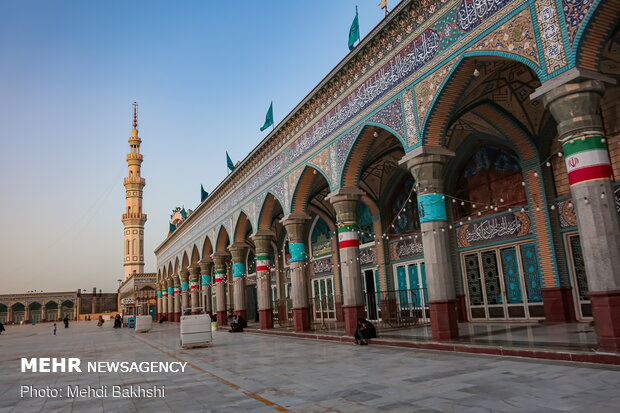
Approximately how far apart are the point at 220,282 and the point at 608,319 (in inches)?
791

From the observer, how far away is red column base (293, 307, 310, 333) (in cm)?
1537

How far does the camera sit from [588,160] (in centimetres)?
656

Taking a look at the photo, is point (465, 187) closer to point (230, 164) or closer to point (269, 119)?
point (269, 119)

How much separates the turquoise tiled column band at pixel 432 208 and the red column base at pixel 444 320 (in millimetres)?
1732

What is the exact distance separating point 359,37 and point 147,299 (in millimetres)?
47020

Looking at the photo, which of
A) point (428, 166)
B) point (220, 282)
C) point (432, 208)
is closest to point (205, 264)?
point (220, 282)

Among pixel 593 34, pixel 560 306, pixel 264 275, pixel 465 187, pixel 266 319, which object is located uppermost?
pixel 593 34

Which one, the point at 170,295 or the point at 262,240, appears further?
the point at 170,295

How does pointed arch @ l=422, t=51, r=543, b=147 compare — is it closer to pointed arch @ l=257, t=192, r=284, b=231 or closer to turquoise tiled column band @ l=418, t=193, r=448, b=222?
turquoise tiled column band @ l=418, t=193, r=448, b=222

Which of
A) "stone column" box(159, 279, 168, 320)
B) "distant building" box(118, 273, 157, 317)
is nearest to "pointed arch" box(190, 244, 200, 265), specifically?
"stone column" box(159, 279, 168, 320)

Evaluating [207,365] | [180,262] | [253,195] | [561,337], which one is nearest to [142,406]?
[207,365]

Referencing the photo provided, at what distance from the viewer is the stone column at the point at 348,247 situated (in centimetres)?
1242

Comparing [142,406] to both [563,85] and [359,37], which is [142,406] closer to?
[563,85]

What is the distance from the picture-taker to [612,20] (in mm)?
6613
